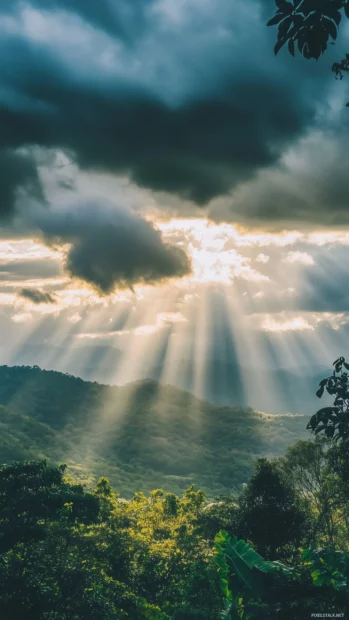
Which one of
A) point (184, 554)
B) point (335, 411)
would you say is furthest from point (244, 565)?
point (184, 554)

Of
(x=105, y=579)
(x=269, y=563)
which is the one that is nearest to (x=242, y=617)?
(x=269, y=563)

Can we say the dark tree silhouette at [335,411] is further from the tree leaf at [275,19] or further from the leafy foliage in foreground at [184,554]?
the tree leaf at [275,19]

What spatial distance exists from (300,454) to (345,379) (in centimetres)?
3137

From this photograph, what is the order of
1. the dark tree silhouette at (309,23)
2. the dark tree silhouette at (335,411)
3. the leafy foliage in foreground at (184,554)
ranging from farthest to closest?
the leafy foliage in foreground at (184,554), the dark tree silhouette at (335,411), the dark tree silhouette at (309,23)

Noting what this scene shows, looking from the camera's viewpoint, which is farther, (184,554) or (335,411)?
(184,554)

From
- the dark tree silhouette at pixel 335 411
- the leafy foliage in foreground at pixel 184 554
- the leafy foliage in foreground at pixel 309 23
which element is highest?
the leafy foliage in foreground at pixel 309 23

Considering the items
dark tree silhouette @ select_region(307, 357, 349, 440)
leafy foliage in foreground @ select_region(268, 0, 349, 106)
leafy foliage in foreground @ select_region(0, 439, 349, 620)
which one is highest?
leafy foliage in foreground @ select_region(268, 0, 349, 106)

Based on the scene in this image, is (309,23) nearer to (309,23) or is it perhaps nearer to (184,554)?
(309,23)

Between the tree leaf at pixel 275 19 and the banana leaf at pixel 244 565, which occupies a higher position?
the tree leaf at pixel 275 19

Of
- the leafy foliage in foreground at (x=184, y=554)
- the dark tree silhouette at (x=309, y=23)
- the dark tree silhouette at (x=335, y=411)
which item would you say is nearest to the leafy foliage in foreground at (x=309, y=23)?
the dark tree silhouette at (x=309, y=23)

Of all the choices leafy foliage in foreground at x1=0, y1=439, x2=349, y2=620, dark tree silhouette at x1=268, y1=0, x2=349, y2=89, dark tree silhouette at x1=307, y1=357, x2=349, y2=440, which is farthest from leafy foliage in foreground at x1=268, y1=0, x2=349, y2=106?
leafy foliage in foreground at x1=0, y1=439, x2=349, y2=620

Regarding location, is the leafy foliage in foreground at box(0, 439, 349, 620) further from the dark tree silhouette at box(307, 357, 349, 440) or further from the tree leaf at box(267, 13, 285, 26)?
the tree leaf at box(267, 13, 285, 26)

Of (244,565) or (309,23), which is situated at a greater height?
(309,23)

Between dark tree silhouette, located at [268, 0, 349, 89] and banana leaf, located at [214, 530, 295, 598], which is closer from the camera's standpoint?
dark tree silhouette, located at [268, 0, 349, 89]
